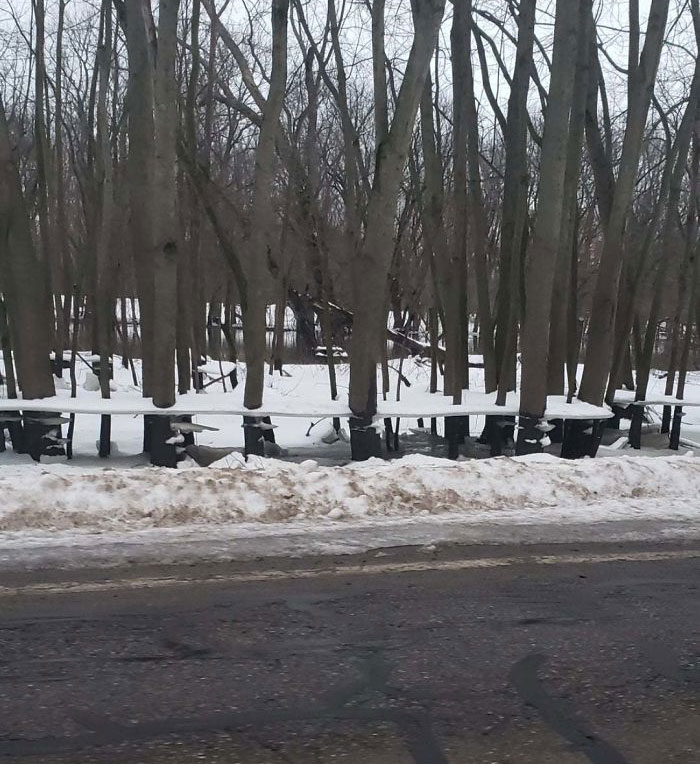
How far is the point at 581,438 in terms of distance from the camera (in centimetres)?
1074

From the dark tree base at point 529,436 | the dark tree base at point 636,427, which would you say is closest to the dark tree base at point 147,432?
the dark tree base at point 529,436

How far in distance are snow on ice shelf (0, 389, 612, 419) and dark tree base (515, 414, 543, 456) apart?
0.73 feet

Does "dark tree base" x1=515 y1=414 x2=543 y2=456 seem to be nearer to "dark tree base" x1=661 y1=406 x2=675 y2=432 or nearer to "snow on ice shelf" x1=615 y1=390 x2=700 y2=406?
"snow on ice shelf" x1=615 y1=390 x2=700 y2=406

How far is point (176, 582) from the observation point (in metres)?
5.07

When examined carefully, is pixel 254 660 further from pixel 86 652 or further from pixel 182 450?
pixel 182 450

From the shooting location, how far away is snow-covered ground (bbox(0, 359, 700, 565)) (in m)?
5.88

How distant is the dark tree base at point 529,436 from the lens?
10320 mm

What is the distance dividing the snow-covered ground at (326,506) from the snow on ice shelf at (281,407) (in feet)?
4.08

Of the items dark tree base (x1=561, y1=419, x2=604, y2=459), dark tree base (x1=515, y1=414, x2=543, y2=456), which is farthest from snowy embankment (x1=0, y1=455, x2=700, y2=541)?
dark tree base (x1=561, y1=419, x2=604, y2=459)

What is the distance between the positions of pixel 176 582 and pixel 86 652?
41.3 inches

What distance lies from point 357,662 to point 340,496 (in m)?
2.85

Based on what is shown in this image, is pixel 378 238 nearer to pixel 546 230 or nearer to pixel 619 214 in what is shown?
pixel 546 230

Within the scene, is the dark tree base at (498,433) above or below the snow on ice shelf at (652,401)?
below

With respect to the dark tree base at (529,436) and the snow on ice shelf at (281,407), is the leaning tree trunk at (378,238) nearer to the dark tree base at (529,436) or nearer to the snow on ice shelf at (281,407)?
the snow on ice shelf at (281,407)
